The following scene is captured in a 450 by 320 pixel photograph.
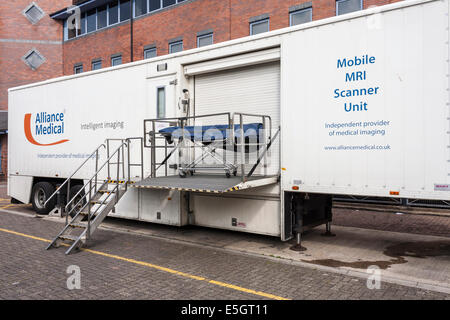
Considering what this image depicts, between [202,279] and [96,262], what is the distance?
2.05m

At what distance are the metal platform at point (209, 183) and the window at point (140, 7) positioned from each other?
1566 cm

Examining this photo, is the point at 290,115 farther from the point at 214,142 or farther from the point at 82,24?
the point at 82,24

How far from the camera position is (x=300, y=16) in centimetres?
1516

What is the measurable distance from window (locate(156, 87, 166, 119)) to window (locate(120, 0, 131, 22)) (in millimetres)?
14926

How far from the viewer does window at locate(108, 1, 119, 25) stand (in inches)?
888

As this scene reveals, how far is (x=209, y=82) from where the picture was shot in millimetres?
8344

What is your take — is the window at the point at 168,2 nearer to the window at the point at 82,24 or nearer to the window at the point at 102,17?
the window at the point at 102,17

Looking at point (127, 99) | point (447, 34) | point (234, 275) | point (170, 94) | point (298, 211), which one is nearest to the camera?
point (447, 34)

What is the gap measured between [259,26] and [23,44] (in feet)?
60.3

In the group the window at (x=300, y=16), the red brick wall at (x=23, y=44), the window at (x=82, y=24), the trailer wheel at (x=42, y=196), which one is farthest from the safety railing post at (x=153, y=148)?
the red brick wall at (x=23, y=44)

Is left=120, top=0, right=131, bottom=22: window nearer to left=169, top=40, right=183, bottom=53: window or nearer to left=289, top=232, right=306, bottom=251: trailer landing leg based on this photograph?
left=169, top=40, right=183, bottom=53: window

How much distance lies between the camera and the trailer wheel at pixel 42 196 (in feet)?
36.7
